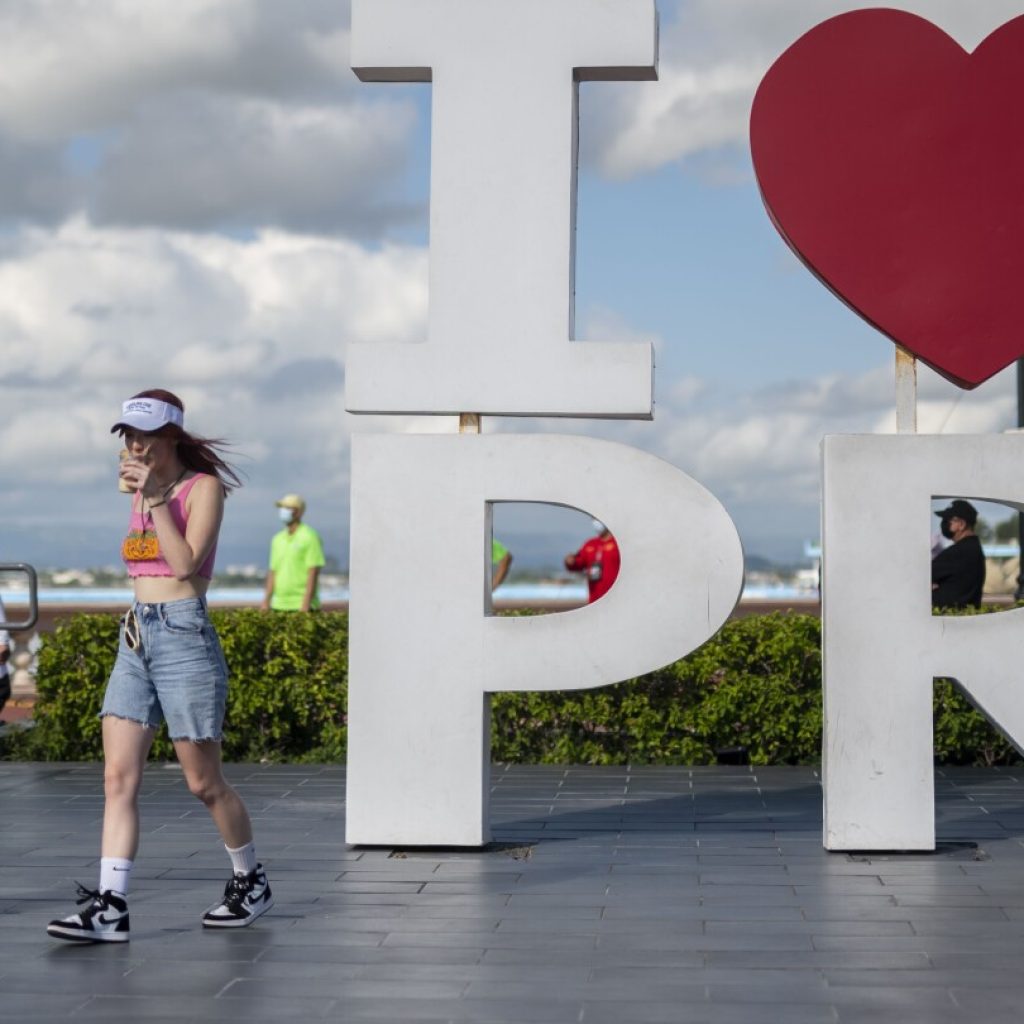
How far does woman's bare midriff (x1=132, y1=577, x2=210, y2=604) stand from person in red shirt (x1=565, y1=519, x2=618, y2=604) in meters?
8.05

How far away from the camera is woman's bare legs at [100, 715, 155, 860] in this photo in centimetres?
567

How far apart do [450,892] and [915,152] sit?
12.8 feet

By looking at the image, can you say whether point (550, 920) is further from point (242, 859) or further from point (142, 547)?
point (142, 547)

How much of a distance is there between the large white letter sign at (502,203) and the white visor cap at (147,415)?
1.86 metres

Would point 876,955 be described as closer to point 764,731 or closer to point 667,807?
point 667,807

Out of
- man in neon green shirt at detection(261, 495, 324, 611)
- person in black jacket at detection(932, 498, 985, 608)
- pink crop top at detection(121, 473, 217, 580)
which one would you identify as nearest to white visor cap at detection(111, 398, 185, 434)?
pink crop top at detection(121, 473, 217, 580)

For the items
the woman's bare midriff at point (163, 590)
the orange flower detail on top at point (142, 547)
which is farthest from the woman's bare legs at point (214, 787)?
the orange flower detail on top at point (142, 547)

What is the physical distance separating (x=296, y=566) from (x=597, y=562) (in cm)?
262

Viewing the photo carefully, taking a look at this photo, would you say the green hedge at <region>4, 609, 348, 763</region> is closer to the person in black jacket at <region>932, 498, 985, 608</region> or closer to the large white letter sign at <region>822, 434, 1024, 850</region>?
the person in black jacket at <region>932, 498, 985, 608</region>

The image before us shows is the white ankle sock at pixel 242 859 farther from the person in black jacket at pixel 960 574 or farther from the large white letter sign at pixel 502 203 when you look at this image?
the person in black jacket at pixel 960 574

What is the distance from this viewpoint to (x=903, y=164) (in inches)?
297

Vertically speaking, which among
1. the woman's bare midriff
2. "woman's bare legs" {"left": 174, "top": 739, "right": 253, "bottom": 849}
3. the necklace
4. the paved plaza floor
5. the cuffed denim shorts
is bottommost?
the paved plaza floor

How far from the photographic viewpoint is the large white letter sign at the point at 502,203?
7.63 meters

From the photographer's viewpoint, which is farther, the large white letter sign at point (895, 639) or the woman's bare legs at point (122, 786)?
the large white letter sign at point (895, 639)
